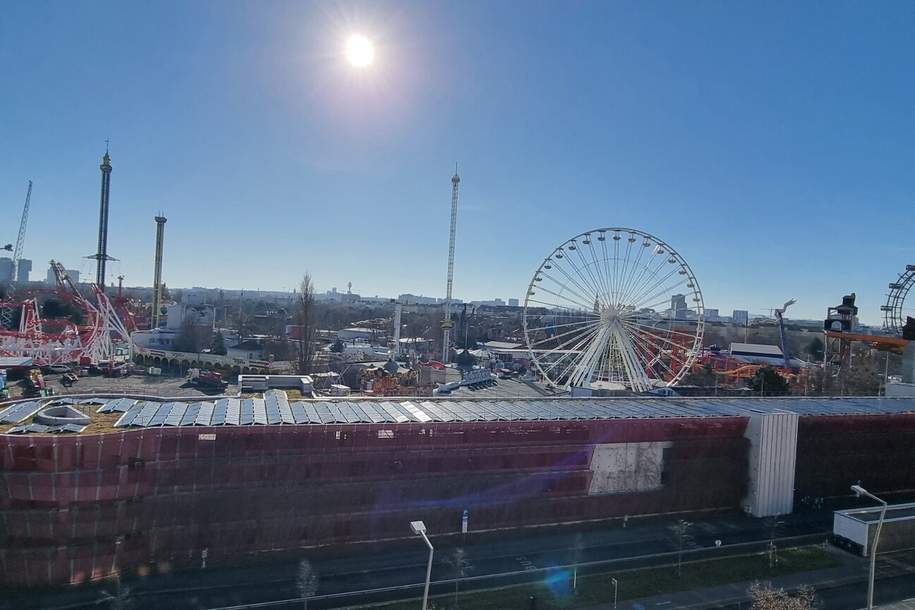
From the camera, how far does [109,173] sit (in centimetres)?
7975

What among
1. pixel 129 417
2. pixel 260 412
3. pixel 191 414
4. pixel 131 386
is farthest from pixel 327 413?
pixel 131 386

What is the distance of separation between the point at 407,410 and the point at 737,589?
1353 centimetres

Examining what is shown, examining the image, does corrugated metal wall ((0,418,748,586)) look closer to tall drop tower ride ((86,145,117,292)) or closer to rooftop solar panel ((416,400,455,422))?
rooftop solar panel ((416,400,455,422))

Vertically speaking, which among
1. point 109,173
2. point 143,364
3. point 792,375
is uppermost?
point 109,173

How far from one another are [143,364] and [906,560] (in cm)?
6843

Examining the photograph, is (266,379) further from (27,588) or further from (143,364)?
(143,364)

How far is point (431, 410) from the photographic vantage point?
2394 centimetres

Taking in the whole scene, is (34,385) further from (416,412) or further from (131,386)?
(416,412)

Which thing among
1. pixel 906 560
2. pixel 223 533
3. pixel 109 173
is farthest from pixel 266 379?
pixel 109 173

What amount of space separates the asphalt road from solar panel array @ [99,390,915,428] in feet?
15.5

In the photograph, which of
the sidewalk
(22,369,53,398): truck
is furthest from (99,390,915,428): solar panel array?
(22,369,53,398): truck

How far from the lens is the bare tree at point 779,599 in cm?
1570

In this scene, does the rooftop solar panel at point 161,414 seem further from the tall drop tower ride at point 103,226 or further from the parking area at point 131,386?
the tall drop tower ride at point 103,226

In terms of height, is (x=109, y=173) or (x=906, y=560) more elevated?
(x=109, y=173)
